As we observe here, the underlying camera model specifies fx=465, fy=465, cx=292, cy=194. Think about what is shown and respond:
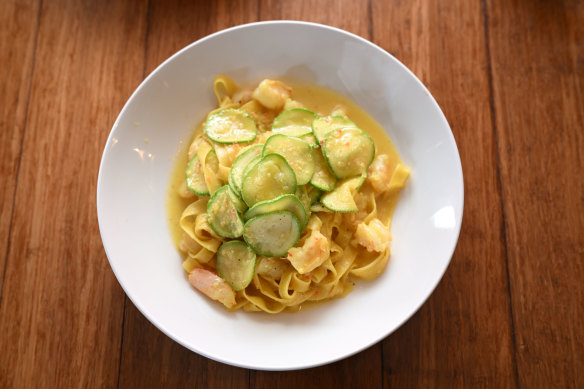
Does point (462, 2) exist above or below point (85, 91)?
above

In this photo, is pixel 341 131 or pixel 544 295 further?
pixel 544 295


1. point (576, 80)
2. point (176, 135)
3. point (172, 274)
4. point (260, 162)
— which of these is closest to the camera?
point (260, 162)

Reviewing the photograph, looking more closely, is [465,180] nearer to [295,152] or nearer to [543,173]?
[543,173]

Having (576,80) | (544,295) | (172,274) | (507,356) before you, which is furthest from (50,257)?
(576,80)

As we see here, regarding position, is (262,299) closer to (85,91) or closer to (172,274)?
(172,274)

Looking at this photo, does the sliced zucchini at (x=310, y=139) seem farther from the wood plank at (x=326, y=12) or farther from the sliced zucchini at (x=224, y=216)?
the wood plank at (x=326, y=12)

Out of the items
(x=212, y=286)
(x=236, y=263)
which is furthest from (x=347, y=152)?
(x=212, y=286)

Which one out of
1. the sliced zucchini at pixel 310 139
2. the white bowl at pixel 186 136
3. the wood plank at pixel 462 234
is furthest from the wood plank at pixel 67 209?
the wood plank at pixel 462 234
